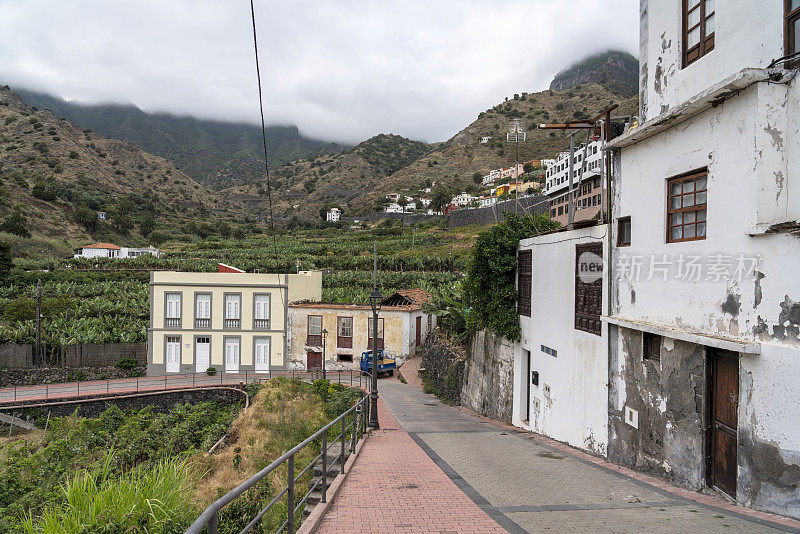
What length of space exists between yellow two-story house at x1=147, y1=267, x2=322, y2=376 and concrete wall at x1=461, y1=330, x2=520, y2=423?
52.1ft

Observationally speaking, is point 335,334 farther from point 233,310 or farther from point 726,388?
point 726,388

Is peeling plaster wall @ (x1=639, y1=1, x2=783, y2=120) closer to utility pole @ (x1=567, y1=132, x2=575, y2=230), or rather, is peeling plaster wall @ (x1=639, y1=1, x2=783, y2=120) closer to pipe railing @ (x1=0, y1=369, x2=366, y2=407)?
utility pole @ (x1=567, y1=132, x2=575, y2=230)

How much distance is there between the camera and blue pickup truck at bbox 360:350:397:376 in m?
30.8

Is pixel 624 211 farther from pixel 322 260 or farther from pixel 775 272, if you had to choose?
pixel 322 260

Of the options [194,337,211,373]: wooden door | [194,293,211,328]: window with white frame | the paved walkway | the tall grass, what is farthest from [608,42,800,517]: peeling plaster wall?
[194,337,211,373]: wooden door

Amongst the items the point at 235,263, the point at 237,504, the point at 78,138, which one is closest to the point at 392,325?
the point at 237,504

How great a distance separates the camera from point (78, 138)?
11819 cm

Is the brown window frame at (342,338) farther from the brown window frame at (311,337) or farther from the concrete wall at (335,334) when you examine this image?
the brown window frame at (311,337)

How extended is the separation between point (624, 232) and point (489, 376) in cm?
1001

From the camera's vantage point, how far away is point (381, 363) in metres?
31.0

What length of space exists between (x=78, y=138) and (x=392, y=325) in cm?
12107

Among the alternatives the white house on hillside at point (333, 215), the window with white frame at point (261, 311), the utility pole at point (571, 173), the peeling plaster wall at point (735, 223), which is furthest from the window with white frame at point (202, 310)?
the white house on hillside at point (333, 215)

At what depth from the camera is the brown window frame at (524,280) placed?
15062 mm

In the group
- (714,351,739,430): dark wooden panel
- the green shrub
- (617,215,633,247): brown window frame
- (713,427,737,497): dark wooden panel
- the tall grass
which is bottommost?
the green shrub
